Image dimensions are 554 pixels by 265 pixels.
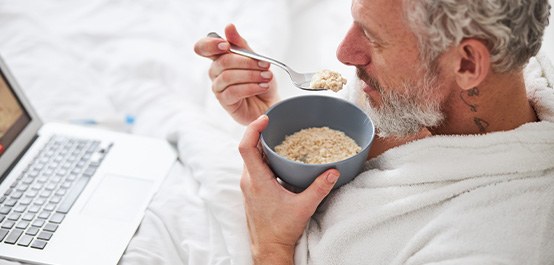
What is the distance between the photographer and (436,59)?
97cm

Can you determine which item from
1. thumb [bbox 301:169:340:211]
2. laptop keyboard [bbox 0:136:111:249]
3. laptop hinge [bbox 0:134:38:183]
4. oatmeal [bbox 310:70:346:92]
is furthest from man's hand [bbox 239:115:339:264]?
laptop hinge [bbox 0:134:38:183]

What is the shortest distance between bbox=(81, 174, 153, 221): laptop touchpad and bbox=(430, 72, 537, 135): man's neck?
2.49 feet

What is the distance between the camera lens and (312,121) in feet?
3.98

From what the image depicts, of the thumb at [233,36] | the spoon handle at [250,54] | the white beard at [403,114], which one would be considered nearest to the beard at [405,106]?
the white beard at [403,114]

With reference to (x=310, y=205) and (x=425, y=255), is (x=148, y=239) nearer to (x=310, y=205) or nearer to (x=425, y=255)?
(x=310, y=205)

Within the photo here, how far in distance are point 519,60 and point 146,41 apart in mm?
1237

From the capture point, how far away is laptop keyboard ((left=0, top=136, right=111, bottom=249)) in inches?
45.6

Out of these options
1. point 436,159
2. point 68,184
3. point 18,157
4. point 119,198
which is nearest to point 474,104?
point 436,159

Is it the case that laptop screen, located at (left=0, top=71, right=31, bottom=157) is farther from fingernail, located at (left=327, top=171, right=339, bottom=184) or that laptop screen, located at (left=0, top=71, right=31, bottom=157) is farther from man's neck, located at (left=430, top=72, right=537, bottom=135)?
man's neck, located at (left=430, top=72, right=537, bottom=135)

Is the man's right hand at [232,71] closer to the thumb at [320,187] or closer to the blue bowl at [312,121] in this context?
the blue bowl at [312,121]

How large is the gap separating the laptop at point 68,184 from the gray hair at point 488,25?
764 mm

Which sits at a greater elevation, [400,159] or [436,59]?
[436,59]

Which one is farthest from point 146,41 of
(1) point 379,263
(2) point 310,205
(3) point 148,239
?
(1) point 379,263

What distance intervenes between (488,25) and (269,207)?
1.80 feet
